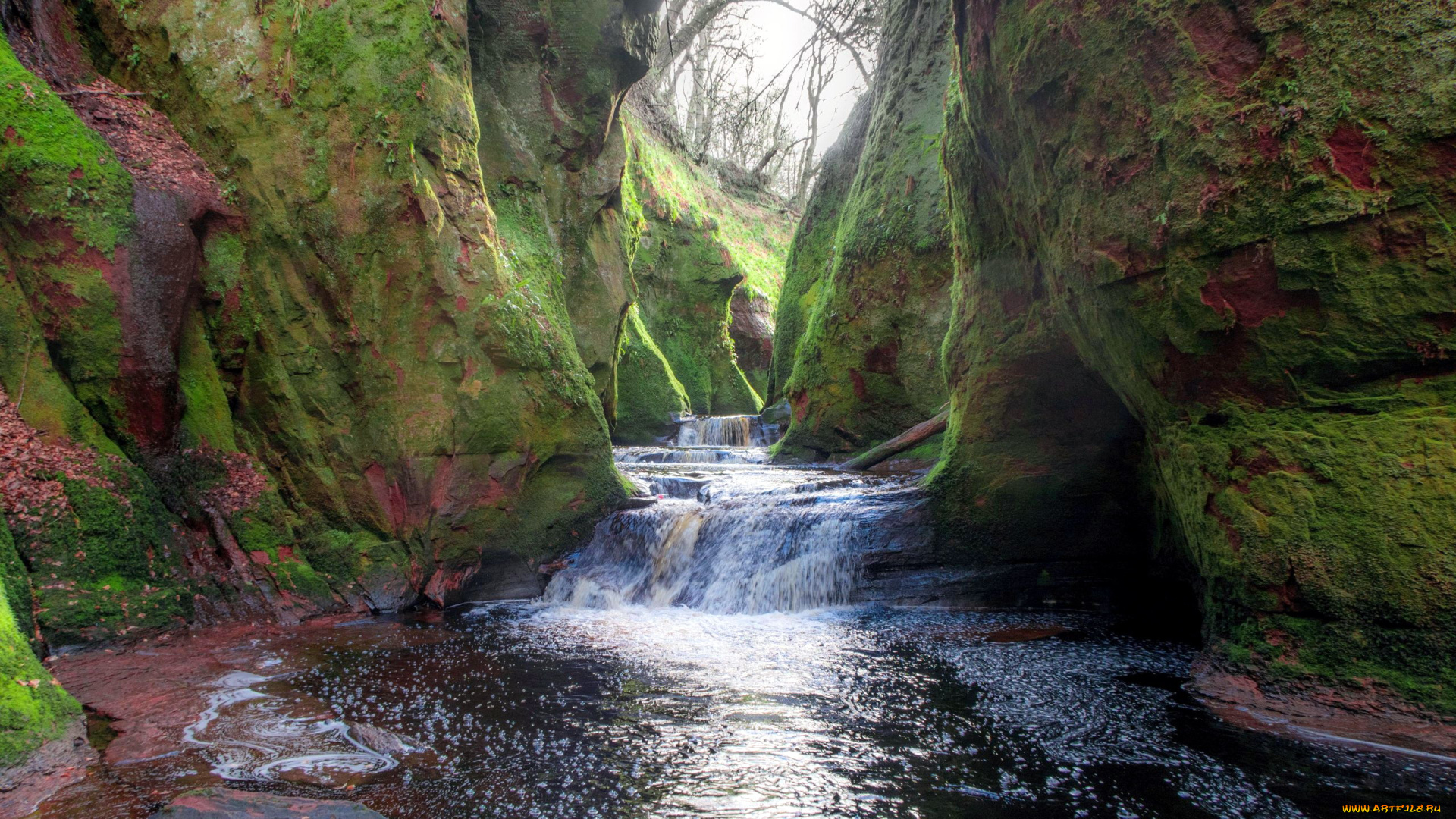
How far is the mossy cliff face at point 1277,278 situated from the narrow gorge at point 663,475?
0.02m

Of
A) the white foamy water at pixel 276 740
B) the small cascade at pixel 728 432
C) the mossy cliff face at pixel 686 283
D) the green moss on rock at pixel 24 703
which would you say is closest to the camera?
the green moss on rock at pixel 24 703

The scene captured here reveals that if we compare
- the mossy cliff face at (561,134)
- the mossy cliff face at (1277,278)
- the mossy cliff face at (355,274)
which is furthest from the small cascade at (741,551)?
the mossy cliff face at (1277,278)

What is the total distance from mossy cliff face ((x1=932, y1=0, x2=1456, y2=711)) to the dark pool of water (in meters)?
0.83

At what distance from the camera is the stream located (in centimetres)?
311

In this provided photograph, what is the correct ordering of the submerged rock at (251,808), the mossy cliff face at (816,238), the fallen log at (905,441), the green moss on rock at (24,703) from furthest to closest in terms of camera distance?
the mossy cliff face at (816,238) < the fallen log at (905,441) < the green moss on rock at (24,703) < the submerged rock at (251,808)

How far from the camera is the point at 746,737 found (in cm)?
373

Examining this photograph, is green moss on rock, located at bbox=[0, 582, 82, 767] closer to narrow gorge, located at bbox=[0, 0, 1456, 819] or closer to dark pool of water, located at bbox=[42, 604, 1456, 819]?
narrow gorge, located at bbox=[0, 0, 1456, 819]

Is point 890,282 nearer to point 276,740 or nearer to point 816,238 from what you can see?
point 816,238

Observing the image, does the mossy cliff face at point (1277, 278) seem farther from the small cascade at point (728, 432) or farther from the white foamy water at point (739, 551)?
the small cascade at point (728, 432)

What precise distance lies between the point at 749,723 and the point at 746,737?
0.64 feet

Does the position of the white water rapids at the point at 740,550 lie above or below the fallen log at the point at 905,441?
below

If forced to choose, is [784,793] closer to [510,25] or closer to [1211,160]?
[1211,160]

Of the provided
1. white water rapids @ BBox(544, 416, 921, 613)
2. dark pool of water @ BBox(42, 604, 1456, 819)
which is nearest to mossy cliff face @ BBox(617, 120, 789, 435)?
white water rapids @ BBox(544, 416, 921, 613)

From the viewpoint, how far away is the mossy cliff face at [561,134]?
847 cm
